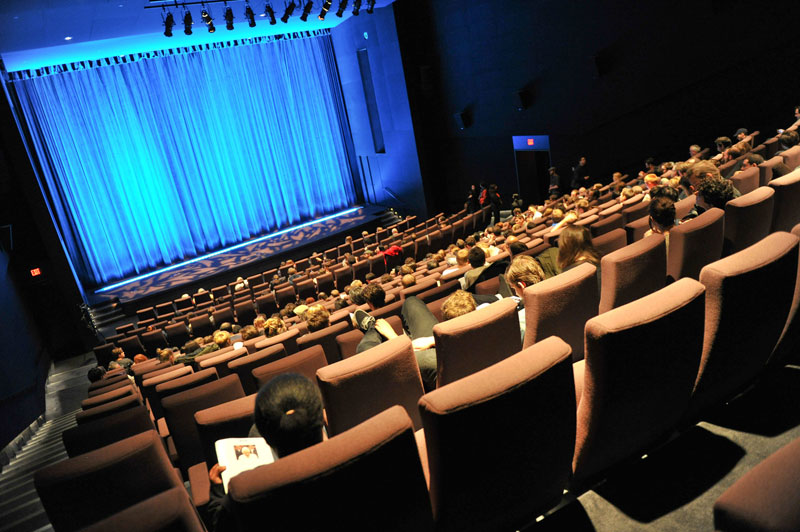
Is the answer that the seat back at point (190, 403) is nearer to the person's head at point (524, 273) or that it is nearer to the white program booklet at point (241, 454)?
the white program booklet at point (241, 454)

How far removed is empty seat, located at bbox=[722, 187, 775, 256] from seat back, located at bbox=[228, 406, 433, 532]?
2.50 meters

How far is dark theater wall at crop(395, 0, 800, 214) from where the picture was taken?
26.3ft

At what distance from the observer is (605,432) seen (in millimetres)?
1524

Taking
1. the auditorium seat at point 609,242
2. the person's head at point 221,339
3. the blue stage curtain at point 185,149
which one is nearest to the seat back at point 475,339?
the auditorium seat at point 609,242

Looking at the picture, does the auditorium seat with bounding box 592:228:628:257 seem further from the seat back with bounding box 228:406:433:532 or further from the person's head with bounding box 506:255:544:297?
the seat back with bounding box 228:406:433:532

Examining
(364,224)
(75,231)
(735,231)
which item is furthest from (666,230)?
(75,231)

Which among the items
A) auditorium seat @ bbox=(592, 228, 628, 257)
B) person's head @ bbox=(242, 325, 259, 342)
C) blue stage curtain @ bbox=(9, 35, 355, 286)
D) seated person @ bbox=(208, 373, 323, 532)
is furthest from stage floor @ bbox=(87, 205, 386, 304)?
seated person @ bbox=(208, 373, 323, 532)

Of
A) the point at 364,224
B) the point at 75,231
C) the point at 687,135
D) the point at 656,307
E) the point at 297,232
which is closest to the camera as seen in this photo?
the point at 656,307

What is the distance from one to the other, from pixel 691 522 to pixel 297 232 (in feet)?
52.8

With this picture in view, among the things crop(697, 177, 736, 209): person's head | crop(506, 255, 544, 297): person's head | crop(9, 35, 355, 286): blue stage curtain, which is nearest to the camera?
crop(506, 255, 544, 297): person's head

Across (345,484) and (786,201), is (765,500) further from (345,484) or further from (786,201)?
(786,201)

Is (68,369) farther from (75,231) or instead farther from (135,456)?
(135,456)

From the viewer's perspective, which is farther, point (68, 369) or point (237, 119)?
point (237, 119)

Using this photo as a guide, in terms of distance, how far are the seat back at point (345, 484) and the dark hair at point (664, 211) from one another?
2546 mm
